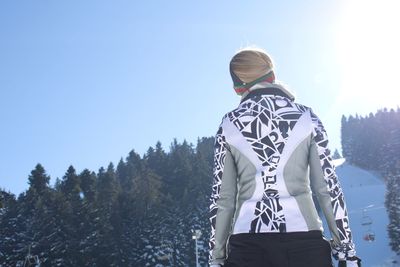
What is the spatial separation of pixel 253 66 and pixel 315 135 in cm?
74

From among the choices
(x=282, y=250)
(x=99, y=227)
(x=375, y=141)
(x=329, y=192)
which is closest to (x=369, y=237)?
(x=99, y=227)

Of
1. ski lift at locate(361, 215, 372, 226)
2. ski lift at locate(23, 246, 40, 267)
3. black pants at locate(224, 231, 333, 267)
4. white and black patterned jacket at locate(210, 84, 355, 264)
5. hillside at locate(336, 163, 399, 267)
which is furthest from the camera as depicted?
ski lift at locate(361, 215, 372, 226)

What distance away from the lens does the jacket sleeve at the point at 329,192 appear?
11.1 ft

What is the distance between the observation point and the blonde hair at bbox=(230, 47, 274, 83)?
384cm

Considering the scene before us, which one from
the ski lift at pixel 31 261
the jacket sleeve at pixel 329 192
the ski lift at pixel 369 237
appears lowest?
the ski lift at pixel 369 237

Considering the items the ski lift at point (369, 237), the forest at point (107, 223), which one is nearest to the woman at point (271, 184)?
the forest at point (107, 223)

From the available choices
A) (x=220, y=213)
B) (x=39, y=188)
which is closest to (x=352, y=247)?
(x=220, y=213)

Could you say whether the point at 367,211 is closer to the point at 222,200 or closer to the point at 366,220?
the point at 366,220

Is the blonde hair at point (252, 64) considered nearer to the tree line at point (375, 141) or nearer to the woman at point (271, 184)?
the woman at point (271, 184)

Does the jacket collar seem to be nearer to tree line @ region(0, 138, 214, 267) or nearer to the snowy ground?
tree line @ region(0, 138, 214, 267)

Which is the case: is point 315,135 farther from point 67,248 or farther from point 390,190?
point 390,190

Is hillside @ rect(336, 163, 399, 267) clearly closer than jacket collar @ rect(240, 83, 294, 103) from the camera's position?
No

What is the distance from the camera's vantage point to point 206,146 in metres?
131

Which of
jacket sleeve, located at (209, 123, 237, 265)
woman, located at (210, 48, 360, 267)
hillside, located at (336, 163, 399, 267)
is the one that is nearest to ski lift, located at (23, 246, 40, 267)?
hillside, located at (336, 163, 399, 267)
